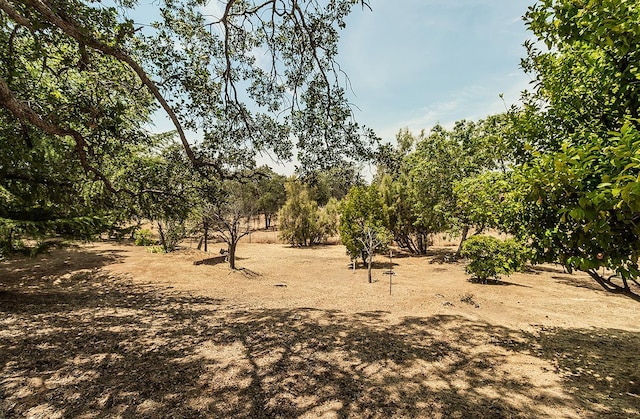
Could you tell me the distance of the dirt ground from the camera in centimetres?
393

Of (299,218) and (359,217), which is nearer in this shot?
(359,217)

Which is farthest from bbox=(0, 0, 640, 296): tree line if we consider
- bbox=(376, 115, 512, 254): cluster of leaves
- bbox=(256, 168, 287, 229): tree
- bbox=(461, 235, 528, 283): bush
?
bbox=(256, 168, 287, 229): tree

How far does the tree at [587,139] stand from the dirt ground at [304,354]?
2170mm

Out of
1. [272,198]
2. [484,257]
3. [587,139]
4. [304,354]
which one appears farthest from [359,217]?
[272,198]

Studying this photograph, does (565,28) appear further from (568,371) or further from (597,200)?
(568,371)

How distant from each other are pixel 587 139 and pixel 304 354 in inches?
221

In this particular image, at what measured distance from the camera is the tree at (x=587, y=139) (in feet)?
8.80

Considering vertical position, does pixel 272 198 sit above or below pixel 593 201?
above

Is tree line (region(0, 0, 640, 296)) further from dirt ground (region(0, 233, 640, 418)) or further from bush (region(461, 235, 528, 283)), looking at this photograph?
bush (region(461, 235, 528, 283))

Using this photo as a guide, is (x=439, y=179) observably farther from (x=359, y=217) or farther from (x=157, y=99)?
(x=157, y=99)

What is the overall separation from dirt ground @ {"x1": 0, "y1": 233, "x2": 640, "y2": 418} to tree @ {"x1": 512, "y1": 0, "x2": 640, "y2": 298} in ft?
7.12

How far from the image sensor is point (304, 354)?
5.44 metres

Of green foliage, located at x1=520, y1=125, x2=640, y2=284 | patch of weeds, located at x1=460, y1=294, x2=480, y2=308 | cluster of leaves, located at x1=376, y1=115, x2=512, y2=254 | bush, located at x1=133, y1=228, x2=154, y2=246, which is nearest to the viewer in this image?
green foliage, located at x1=520, y1=125, x2=640, y2=284

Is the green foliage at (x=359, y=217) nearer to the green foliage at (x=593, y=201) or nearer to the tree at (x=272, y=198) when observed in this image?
the green foliage at (x=593, y=201)
